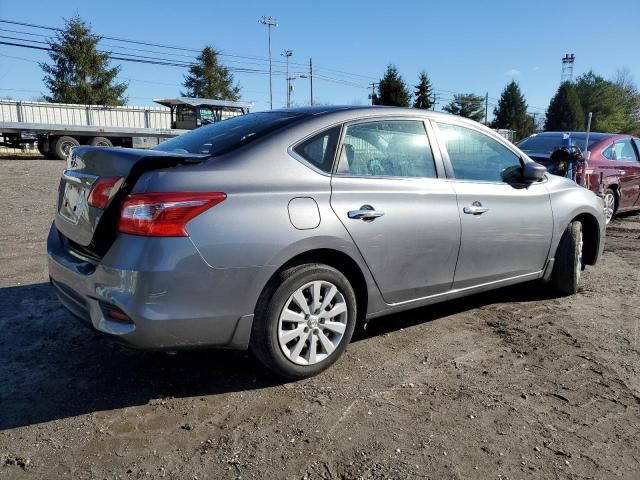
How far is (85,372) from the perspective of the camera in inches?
126

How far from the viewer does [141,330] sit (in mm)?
2609

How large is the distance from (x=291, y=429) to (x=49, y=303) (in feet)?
9.06

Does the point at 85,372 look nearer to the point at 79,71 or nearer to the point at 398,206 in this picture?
the point at 398,206

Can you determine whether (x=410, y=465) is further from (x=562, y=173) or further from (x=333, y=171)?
(x=562, y=173)

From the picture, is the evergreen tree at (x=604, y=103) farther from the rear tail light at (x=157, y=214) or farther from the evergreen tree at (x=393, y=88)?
the rear tail light at (x=157, y=214)

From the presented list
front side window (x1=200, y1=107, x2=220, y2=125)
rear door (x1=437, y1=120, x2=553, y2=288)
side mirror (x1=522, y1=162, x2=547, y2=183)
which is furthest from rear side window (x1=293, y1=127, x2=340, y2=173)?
front side window (x1=200, y1=107, x2=220, y2=125)

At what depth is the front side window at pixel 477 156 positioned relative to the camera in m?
3.86

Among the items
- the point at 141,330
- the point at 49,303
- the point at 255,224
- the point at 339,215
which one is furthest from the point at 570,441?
the point at 49,303

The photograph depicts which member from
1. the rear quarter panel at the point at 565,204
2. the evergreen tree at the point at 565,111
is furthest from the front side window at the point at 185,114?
the evergreen tree at the point at 565,111

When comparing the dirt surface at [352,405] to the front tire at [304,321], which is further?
the front tire at [304,321]

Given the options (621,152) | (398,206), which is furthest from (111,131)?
(398,206)

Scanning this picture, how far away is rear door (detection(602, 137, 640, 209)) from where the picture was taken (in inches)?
339

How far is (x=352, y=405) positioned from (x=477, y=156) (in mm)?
2221

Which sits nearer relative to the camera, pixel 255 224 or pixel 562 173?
pixel 255 224
